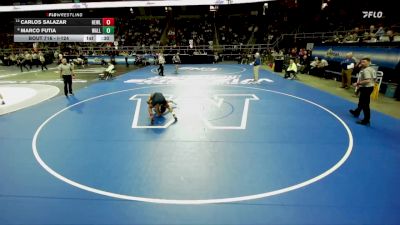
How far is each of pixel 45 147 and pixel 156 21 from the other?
122 ft

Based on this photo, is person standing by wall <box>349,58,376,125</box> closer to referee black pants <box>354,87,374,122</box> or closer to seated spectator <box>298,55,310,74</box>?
referee black pants <box>354,87,374,122</box>

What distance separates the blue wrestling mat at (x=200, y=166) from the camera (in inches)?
188

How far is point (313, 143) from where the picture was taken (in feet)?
25.2

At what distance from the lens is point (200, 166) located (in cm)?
644

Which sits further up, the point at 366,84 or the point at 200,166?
the point at 366,84

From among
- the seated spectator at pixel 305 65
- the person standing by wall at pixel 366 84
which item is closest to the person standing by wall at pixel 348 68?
the person standing by wall at pixel 366 84

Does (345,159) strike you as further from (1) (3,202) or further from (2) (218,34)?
(2) (218,34)

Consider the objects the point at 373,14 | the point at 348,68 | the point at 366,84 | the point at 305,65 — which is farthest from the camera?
the point at 373,14

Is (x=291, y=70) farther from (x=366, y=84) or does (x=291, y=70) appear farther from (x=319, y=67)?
(x=366, y=84)

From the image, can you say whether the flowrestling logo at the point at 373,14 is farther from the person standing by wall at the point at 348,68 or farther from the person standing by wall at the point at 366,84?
the person standing by wall at the point at 366,84

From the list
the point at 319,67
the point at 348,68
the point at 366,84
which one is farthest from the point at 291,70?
the point at 366,84
